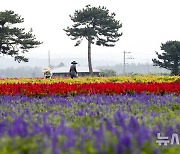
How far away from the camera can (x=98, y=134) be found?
3.20 metres

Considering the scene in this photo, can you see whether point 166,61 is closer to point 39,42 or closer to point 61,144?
point 39,42

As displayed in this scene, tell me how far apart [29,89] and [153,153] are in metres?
10.6

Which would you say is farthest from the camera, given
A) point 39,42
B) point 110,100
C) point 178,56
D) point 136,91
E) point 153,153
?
point 178,56

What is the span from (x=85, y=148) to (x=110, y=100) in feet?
21.0

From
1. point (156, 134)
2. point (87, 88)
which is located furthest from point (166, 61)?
point (156, 134)

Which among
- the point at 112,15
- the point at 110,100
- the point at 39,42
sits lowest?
the point at 110,100

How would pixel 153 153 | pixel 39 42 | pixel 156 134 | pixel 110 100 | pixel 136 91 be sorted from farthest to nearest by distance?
pixel 39 42 < pixel 136 91 < pixel 110 100 < pixel 156 134 < pixel 153 153

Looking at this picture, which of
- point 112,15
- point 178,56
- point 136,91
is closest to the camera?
point 136,91

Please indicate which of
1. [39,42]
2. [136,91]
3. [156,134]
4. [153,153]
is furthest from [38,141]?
[39,42]

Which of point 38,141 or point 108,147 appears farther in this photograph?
point 38,141

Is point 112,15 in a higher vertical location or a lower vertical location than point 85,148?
higher

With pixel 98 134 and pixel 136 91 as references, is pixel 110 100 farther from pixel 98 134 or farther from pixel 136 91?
pixel 98 134

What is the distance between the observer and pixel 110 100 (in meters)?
9.29

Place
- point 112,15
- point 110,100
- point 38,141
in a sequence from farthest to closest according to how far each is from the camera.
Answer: point 112,15, point 110,100, point 38,141
